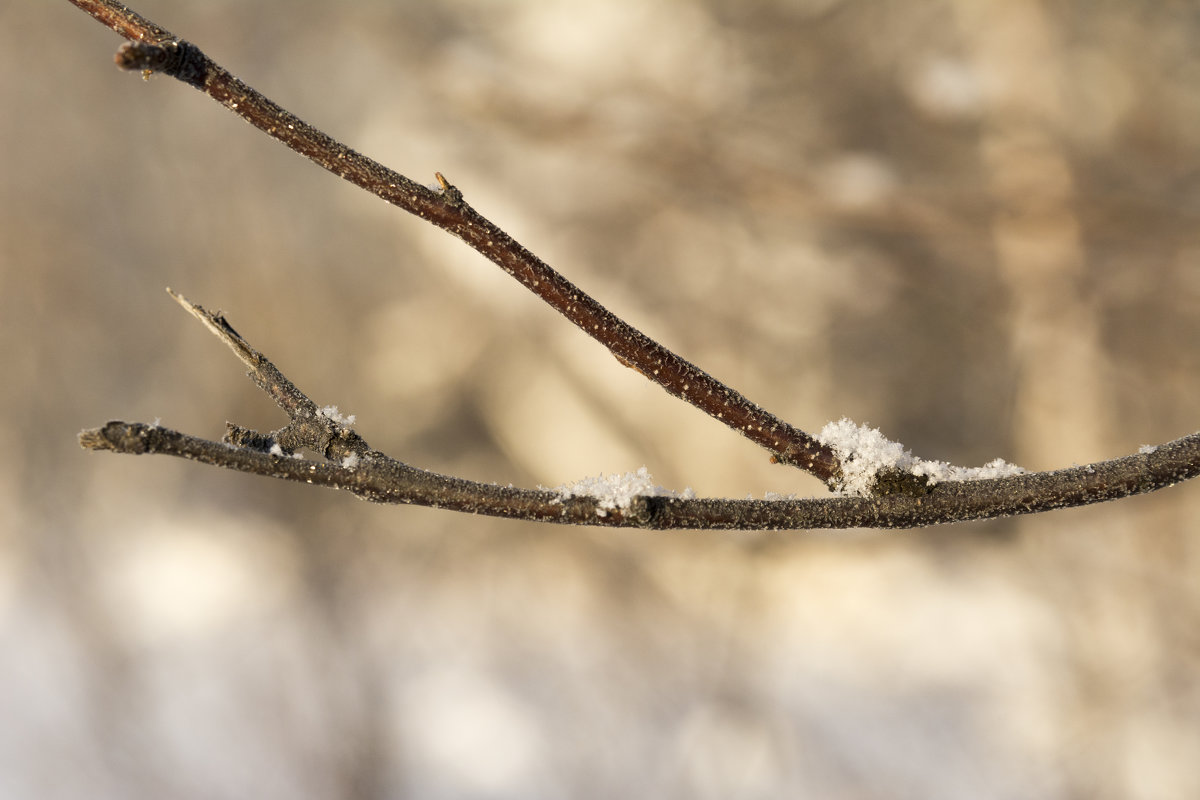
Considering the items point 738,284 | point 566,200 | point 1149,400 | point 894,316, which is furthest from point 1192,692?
point 566,200

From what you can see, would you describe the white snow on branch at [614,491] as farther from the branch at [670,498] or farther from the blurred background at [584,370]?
the blurred background at [584,370]

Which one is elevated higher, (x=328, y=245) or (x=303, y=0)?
(x=303, y=0)


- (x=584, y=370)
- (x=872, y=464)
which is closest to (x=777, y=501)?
(x=872, y=464)

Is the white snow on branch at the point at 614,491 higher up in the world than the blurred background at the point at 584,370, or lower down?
lower down

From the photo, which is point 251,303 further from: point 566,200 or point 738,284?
point 738,284

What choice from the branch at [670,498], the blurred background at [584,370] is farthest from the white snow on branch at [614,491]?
the blurred background at [584,370]

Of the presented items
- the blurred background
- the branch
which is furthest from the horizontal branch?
the blurred background

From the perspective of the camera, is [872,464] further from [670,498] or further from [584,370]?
[584,370]

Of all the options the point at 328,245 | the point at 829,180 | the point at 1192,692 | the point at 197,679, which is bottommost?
the point at 197,679
